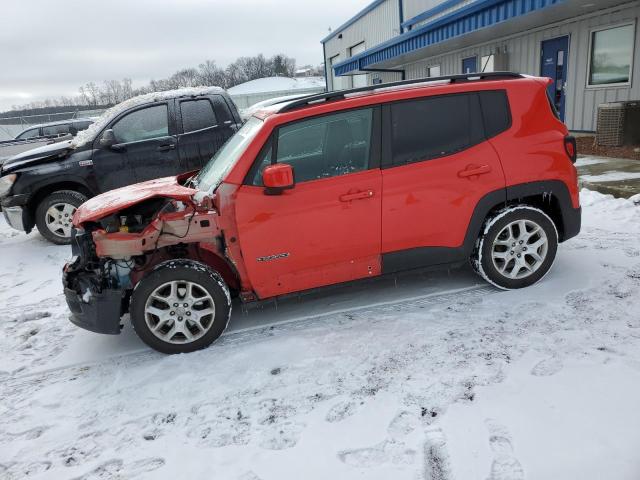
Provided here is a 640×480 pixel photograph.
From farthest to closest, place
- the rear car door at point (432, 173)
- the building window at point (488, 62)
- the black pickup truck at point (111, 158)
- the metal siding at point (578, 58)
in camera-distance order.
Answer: the building window at point (488, 62), the metal siding at point (578, 58), the black pickup truck at point (111, 158), the rear car door at point (432, 173)

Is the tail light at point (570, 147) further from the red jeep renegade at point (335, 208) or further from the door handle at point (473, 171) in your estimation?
the door handle at point (473, 171)

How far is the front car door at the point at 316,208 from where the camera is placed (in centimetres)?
359

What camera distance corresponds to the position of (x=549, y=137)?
3.99 m

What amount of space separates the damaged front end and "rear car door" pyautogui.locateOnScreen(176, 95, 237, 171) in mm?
3604

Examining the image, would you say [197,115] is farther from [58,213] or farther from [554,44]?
[554,44]

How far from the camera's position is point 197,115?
738 centimetres

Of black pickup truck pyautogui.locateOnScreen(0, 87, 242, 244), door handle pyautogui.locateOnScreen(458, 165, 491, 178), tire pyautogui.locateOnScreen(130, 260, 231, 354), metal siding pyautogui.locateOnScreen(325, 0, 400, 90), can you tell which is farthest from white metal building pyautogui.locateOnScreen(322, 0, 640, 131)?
tire pyautogui.locateOnScreen(130, 260, 231, 354)

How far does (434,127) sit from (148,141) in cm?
482

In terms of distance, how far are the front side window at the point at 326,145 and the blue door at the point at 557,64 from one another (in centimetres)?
1010

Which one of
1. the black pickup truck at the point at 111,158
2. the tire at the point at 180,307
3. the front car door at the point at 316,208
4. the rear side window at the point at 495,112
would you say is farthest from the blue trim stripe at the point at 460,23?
the tire at the point at 180,307

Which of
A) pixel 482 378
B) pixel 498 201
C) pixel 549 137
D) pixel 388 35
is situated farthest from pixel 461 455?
pixel 388 35

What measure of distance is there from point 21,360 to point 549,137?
15.9 feet

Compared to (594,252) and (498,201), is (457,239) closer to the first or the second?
(498,201)

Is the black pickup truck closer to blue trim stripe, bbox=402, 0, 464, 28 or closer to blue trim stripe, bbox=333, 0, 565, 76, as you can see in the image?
blue trim stripe, bbox=333, 0, 565, 76
